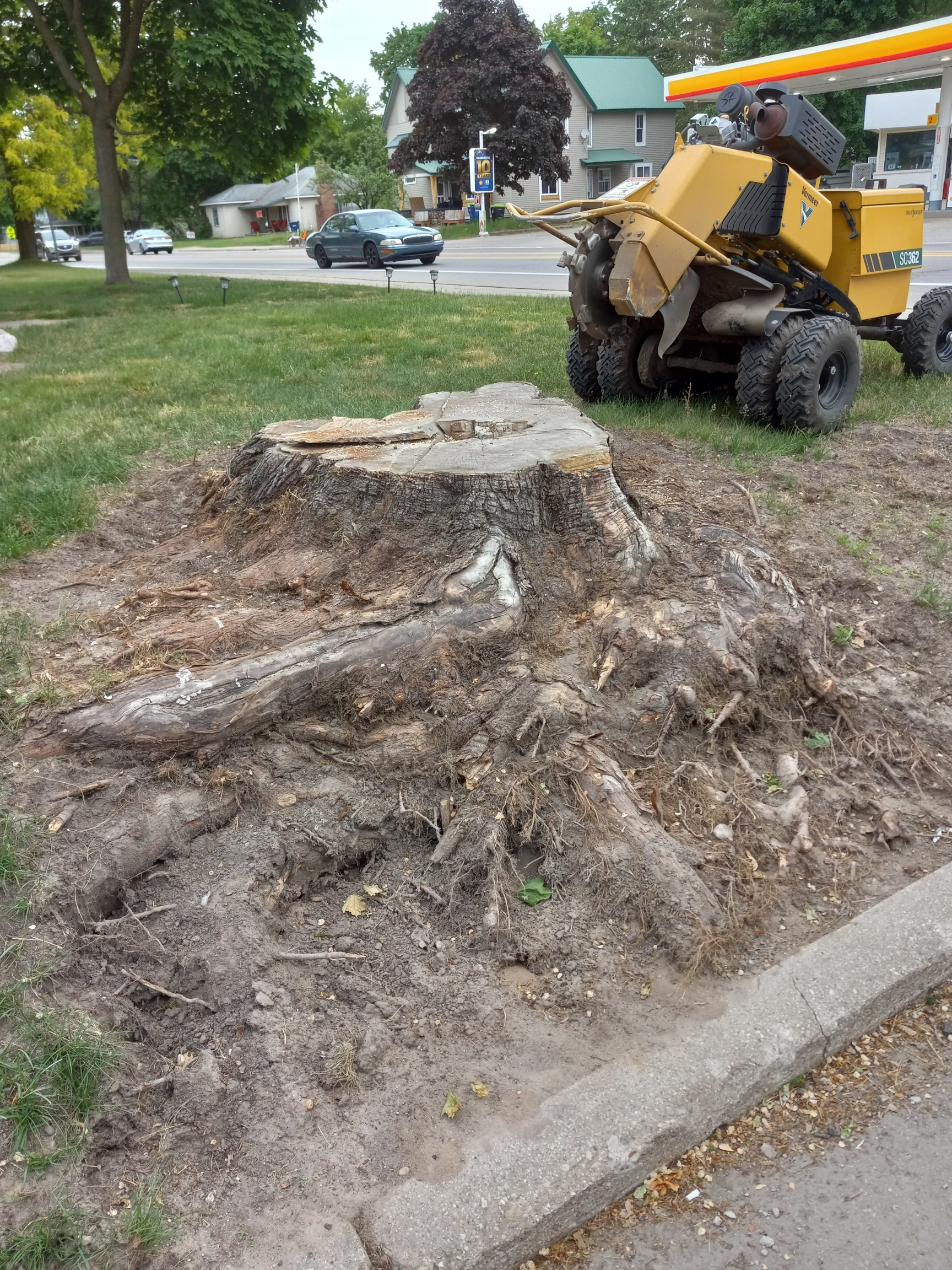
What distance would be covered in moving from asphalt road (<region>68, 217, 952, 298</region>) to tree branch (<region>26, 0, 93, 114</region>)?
5138mm

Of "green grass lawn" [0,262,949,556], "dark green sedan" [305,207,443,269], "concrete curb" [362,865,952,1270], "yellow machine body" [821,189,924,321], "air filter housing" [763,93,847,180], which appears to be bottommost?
"concrete curb" [362,865,952,1270]

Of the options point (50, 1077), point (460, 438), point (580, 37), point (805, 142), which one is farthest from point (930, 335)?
point (580, 37)

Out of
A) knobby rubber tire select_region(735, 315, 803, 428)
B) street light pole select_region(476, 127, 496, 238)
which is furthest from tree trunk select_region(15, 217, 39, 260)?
knobby rubber tire select_region(735, 315, 803, 428)

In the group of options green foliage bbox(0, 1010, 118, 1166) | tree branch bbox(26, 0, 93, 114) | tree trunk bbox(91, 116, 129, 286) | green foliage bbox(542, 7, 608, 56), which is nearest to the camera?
green foliage bbox(0, 1010, 118, 1166)

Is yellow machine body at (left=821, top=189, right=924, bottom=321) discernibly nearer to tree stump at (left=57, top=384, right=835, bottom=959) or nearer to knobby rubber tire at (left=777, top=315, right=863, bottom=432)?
Answer: knobby rubber tire at (left=777, top=315, right=863, bottom=432)

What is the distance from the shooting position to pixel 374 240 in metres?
25.1

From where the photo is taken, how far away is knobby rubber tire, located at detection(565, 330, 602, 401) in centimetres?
753

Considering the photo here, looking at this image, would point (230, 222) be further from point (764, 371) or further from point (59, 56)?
point (764, 371)

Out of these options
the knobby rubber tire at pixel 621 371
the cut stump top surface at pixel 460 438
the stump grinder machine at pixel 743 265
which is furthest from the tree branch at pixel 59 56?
the cut stump top surface at pixel 460 438

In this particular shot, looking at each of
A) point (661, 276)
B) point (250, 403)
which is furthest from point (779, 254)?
point (250, 403)

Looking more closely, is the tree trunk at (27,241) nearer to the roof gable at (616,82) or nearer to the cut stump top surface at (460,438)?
the roof gable at (616,82)

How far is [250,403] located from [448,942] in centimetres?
612

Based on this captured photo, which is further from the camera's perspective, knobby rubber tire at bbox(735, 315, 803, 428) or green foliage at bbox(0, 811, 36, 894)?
knobby rubber tire at bbox(735, 315, 803, 428)

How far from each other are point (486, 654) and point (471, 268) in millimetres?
20870
